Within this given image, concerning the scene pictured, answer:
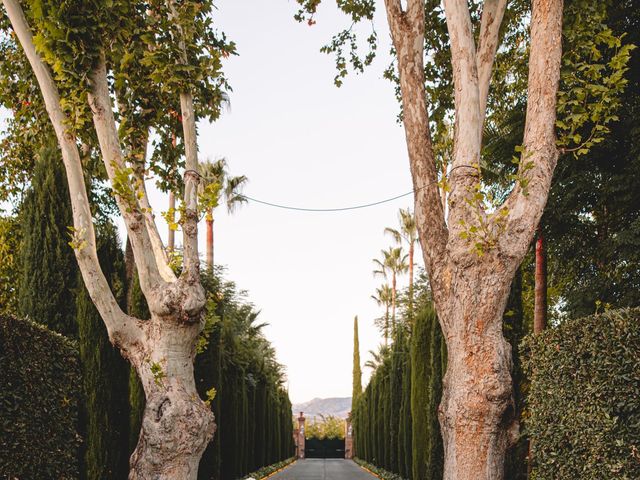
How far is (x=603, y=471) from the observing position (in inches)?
200

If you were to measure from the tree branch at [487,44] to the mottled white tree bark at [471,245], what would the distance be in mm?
234

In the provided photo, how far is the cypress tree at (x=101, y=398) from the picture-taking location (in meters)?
8.03

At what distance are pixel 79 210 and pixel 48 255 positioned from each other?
1.69 m

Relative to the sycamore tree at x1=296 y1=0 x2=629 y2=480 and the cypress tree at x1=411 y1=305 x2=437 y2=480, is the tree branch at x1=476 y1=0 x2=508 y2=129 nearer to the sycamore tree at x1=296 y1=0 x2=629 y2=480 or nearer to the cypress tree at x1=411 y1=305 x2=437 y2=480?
the sycamore tree at x1=296 y1=0 x2=629 y2=480

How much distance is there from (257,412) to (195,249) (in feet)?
60.0

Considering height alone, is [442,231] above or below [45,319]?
above

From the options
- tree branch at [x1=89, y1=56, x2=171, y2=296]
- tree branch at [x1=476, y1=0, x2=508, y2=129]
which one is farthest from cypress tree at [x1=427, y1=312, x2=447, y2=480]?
tree branch at [x1=89, y1=56, x2=171, y2=296]

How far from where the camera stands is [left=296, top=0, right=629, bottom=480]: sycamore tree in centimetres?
569

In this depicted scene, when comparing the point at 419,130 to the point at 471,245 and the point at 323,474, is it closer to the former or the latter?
the point at 471,245

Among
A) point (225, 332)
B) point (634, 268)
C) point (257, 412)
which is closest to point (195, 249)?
point (634, 268)

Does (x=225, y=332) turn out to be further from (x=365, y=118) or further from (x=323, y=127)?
(x=365, y=118)

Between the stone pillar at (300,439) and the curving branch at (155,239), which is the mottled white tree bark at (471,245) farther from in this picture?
the stone pillar at (300,439)

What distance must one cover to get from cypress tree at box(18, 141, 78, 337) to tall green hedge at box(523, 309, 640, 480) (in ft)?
19.0

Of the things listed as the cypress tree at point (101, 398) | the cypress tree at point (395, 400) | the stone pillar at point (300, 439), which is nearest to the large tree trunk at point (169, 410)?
the cypress tree at point (101, 398)
